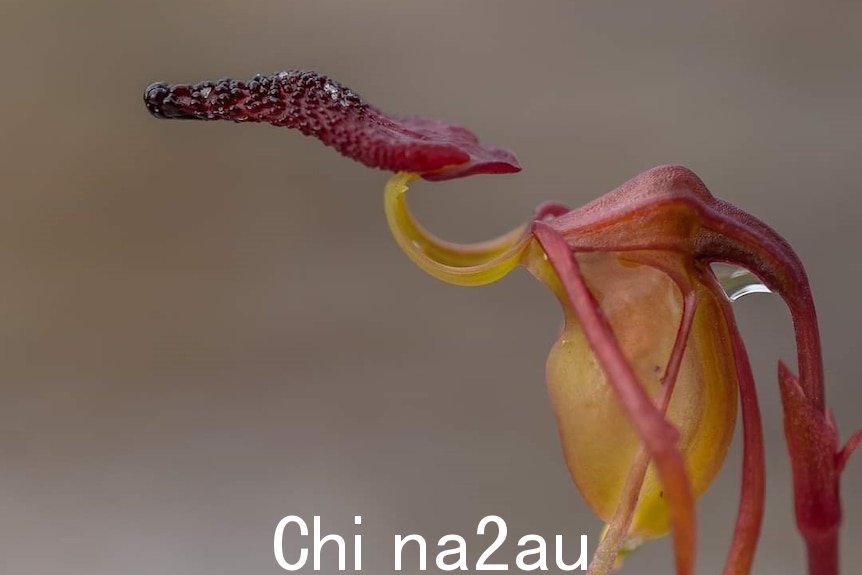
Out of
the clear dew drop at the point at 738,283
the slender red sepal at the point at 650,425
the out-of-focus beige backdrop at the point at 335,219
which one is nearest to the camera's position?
the slender red sepal at the point at 650,425

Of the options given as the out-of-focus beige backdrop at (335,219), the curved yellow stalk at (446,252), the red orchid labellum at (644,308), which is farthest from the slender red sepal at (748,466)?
the out-of-focus beige backdrop at (335,219)

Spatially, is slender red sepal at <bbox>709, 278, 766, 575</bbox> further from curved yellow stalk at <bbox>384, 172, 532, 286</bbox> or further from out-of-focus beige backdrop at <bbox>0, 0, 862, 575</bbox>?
out-of-focus beige backdrop at <bbox>0, 0, 862, 575</bbox>

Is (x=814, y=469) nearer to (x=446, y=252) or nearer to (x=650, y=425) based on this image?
(x=650, y=425)

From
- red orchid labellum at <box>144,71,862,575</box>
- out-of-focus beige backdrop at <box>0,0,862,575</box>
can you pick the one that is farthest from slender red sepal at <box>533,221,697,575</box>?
out-of-focus beige backdrop at <box>0,0,862,575</box>

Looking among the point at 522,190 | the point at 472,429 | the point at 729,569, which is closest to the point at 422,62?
the point at 522,190

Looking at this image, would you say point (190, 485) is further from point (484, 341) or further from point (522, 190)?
point (522, 190)

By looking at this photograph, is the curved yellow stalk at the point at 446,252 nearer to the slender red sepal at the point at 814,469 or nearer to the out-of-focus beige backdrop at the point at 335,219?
the slender red sepal at the point at 814,469
